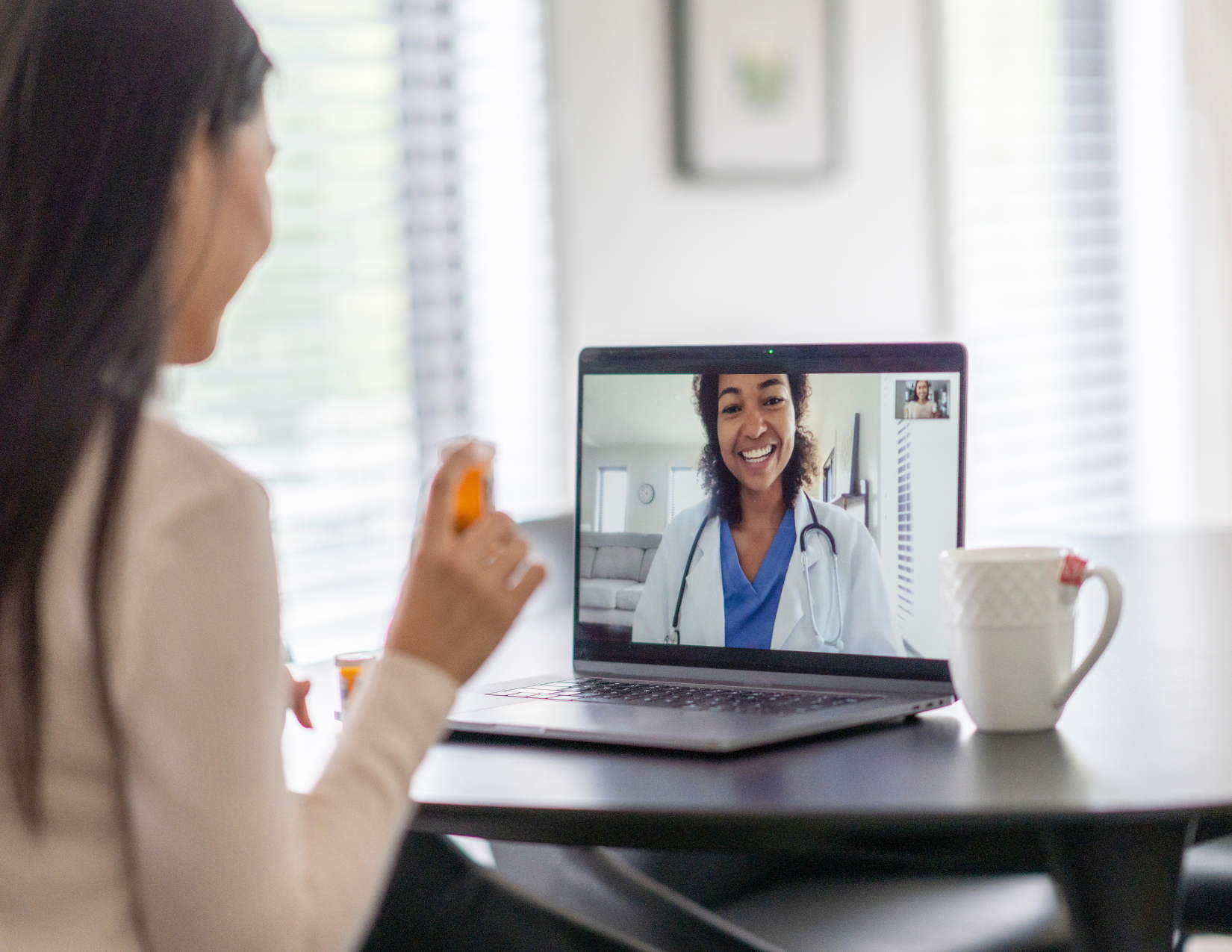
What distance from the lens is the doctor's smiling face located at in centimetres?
110

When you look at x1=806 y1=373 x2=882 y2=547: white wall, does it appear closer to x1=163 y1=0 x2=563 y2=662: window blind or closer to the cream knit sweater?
the cream knit sweater

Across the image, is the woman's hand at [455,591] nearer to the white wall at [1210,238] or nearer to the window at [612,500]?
the window at [612,500]

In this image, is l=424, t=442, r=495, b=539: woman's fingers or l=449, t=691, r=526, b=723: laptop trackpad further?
l=449, t=691, r=526, b=723: laptop trackpad

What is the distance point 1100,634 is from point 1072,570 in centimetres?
5

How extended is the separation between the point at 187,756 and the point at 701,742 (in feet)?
1.16

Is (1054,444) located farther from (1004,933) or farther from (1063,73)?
(1004,933)

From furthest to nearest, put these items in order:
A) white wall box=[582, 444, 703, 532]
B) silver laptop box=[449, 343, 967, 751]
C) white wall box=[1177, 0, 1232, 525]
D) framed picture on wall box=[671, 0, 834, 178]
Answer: white wall box=[1177, 0, 1232, 525]
framed picture on wall box=[671, 0, 834, 178]
white wall box=[582, 444, 703, 532]
silver laptop box=[449, 343, 967, 751]

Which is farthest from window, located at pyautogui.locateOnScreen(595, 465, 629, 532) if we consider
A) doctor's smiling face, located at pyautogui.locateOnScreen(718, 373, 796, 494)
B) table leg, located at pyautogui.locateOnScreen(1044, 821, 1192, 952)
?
table leg, located at pyautogui.locateOnScreen(1044, 821, 1192, 952)

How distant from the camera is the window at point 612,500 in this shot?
1186 mm

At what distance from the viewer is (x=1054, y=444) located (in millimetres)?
3990

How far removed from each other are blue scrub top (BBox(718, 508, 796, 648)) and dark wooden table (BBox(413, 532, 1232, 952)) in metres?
0.15

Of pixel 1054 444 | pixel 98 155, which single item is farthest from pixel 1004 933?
pixel 1054 444

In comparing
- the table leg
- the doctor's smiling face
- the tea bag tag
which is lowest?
the table leg

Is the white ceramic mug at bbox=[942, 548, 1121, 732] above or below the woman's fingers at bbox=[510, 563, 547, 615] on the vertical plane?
below
